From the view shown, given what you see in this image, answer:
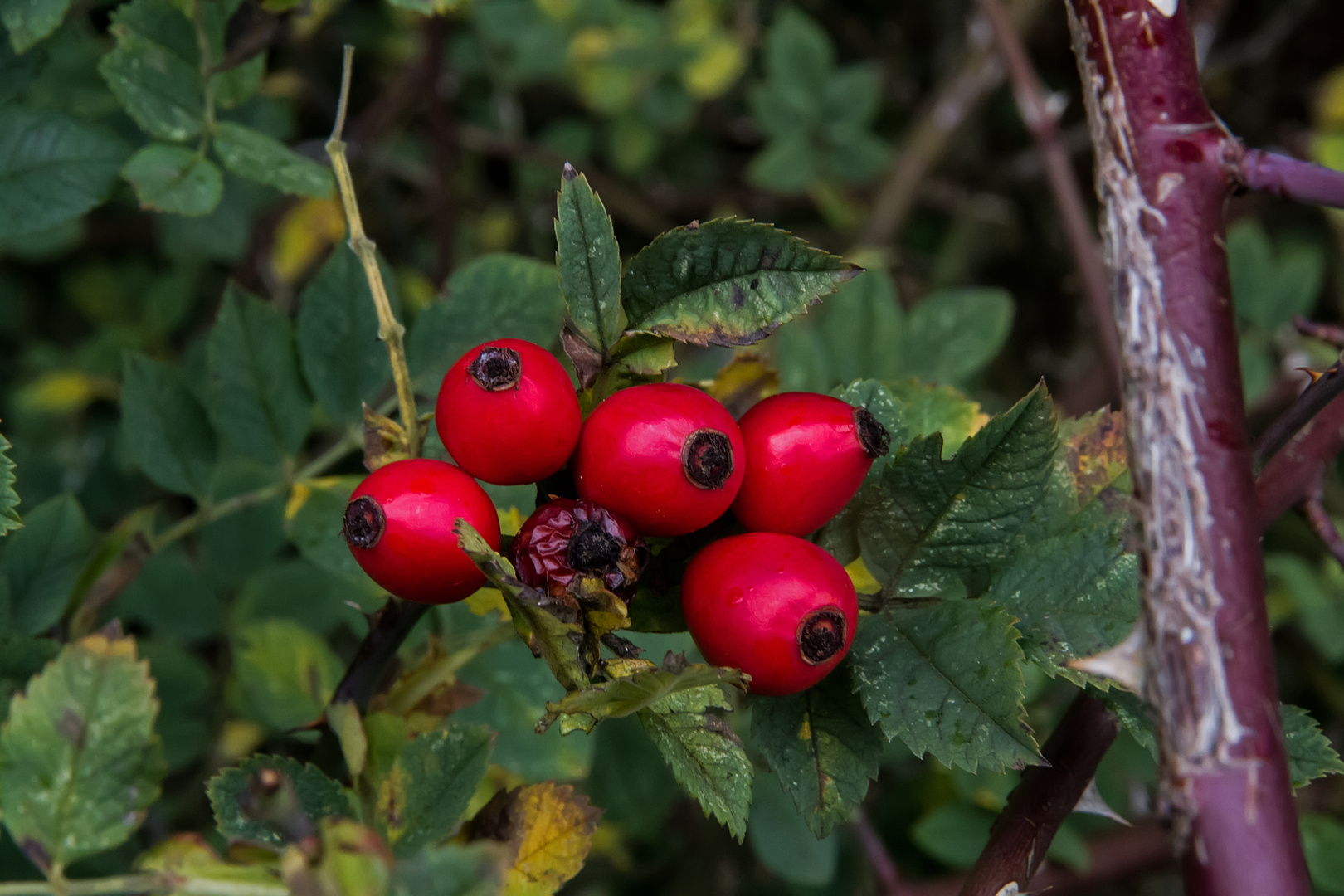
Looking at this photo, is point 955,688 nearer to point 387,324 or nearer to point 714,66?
point 387,324

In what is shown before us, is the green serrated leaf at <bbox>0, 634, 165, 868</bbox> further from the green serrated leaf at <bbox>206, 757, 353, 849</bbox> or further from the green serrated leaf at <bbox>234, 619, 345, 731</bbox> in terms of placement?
the green serrated leaf at <bbox>234, 619, 345, 731</bbox>

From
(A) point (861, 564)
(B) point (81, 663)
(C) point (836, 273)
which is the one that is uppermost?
(C) point (836, 273)

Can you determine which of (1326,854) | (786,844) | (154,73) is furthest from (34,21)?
(1326,854)

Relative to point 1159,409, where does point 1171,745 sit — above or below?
below

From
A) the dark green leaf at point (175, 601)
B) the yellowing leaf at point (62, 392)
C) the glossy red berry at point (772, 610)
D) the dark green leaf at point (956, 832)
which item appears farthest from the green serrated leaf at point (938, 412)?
the yellowing leaf at point (62, 392)

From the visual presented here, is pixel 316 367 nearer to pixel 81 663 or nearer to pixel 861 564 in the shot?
pixel 81 663

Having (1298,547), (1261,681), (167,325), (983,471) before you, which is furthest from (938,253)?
(1261,681)
